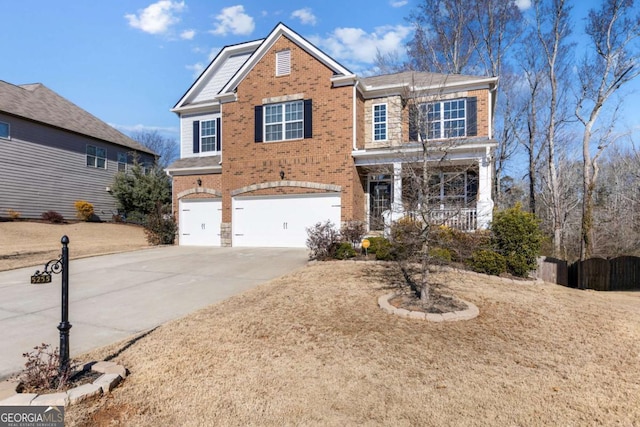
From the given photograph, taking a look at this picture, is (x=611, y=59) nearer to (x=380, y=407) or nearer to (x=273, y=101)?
(x=273, y=101)

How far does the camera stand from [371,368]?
360cm

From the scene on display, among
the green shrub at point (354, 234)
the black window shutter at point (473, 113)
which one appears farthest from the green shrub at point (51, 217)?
the black window shutter at point (473, 113)

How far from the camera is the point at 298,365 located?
3686 mm

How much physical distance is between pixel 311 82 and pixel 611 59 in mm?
15400

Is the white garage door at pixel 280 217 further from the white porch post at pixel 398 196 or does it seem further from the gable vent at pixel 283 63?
the gable vent at pixel 283 63

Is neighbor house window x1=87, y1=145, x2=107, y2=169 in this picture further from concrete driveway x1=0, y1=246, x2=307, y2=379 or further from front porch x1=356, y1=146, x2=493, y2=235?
front porch x1=356, y1=146, x2=493, y2=235

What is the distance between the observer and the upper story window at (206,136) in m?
16.9

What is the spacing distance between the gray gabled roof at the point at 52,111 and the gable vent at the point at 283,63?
1542cm

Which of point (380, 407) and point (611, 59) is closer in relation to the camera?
point (380, 407)

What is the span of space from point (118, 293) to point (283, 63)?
1120cm

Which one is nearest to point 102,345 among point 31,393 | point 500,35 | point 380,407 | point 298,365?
point 31,393

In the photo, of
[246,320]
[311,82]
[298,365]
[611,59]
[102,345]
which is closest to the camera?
[298,365]

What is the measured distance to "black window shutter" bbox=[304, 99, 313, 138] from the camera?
13766 mm

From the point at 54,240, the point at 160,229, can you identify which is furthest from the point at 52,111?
the point at 160,229
